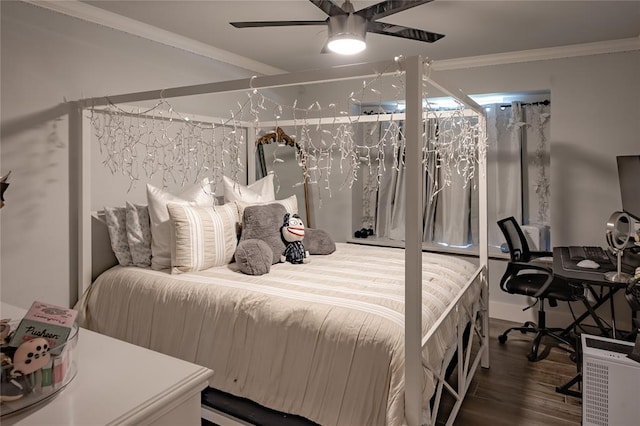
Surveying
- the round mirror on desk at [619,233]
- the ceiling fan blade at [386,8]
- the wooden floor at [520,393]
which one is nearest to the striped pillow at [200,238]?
the ceiling fan blade at [386,8]

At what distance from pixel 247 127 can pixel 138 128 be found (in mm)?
1162

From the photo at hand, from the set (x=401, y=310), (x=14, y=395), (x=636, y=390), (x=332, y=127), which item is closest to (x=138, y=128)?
(x=332, y=127)

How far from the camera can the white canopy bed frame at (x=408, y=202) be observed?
61.9 inches

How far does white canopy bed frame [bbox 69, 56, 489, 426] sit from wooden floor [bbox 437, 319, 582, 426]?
0.46 ft

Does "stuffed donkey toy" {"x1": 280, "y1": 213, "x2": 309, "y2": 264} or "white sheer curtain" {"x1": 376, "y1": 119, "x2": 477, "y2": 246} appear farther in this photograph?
A: "white sheer curtain" {"x1": 376, "y1": 119, "x2": 477, "y2": 246}

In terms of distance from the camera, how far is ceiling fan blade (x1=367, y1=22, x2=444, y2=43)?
7.68ft

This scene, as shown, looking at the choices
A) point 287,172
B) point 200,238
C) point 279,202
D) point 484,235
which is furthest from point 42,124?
point 484,235

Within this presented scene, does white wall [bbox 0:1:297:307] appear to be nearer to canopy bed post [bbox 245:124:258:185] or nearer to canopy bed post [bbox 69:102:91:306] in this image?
canopy bed post [bbox 69:102:91:306]

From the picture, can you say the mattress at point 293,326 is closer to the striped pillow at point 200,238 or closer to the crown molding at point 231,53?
the striped pillow at point 200,238

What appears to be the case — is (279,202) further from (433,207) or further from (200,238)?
(433,207)

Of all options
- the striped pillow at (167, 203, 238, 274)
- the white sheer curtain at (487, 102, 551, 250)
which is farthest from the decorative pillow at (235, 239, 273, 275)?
the white sheer curtain at (487, 102, 551, 250)

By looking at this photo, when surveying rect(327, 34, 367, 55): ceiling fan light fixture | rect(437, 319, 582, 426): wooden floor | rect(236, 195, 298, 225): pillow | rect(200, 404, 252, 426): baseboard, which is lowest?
rect(437, 319, 582, 426): wooden floor

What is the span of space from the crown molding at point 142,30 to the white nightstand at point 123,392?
241 cm

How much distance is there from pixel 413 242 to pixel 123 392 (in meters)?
1.08
